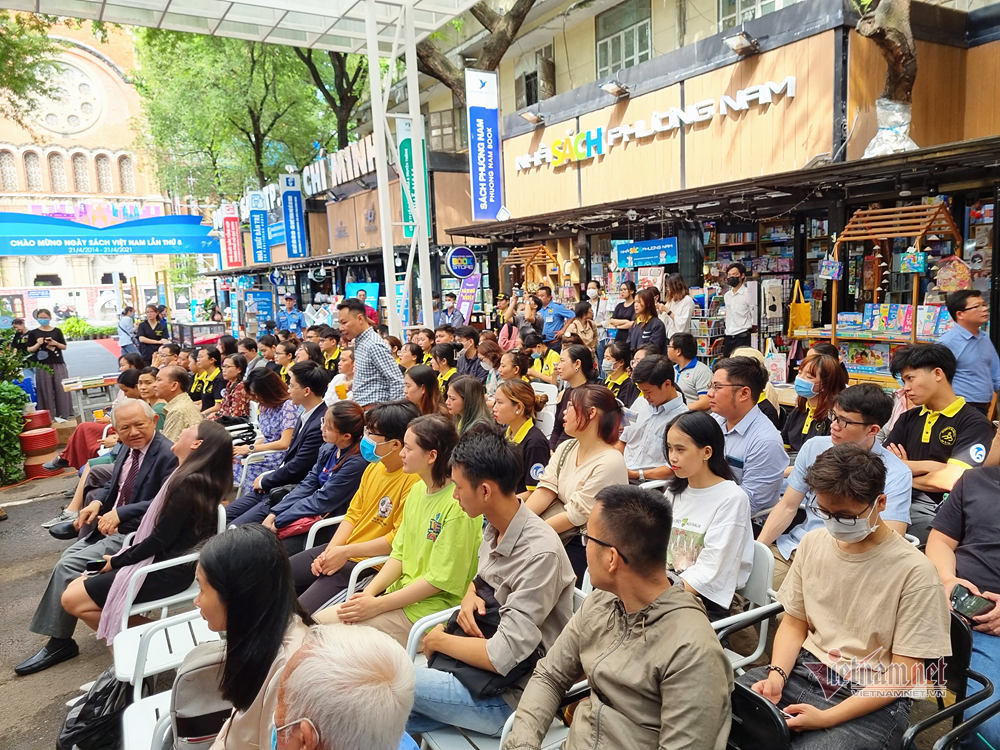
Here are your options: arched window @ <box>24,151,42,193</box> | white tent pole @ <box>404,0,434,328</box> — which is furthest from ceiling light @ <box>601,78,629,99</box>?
arched window @ <box>24,151,42,193</box>

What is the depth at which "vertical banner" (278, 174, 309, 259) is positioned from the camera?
906 inches

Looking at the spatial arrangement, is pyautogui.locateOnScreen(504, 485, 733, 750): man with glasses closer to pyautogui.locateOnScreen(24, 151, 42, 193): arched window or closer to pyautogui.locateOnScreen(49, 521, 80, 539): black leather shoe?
pyautogui.locateOnScreen(49, 521, 80, 539): black leather shoe

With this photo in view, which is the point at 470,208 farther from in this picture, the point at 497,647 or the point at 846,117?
the point at 497,647

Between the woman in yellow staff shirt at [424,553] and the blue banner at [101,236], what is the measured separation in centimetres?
1865

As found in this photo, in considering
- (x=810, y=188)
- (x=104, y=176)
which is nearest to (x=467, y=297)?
(x=810, y=188)

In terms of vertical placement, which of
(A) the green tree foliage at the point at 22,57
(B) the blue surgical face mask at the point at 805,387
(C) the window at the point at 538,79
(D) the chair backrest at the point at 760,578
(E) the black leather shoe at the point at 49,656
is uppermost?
(C) the window at the point at 538,79

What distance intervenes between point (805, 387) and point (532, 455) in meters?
1.88

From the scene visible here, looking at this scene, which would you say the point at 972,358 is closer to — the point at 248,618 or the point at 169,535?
the point at 248,618

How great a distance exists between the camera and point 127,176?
48438mm

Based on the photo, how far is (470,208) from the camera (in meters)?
17.3

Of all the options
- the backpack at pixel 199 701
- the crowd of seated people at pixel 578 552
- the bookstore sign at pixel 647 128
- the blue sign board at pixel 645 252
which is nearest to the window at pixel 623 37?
the bookstore sign at pixel 647 128

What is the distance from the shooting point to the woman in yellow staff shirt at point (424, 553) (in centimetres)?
304

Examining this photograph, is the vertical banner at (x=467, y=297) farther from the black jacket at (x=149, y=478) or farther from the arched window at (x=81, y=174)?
the arched window at (x=81, y=174)

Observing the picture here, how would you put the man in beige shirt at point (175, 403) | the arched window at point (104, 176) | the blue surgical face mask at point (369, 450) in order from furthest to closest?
the arched window at point (104, 176), the man in beige shirt at point (175, 403), the blue surgical face mask at point (369, 450)
